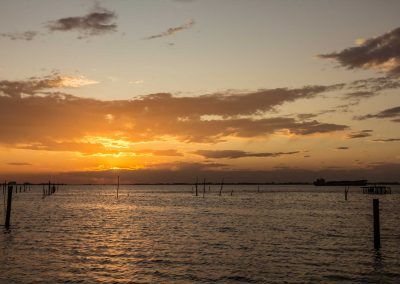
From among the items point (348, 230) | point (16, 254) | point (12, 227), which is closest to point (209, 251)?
point (16, 254)

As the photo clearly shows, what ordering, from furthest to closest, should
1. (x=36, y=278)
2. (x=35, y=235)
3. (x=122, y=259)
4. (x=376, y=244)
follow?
(x=35, y=235), (x=376, y=244), (x=122, y=259), (x=36, y=278)

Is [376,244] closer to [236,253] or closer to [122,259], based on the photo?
[236,253]

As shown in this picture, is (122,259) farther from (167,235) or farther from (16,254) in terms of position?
(167,235)

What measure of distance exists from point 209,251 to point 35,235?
19.3m

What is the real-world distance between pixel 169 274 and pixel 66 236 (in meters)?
20.8

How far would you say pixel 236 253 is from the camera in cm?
3244

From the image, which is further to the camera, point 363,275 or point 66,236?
point 66,236

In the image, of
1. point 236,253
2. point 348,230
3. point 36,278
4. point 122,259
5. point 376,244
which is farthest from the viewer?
point 348,230

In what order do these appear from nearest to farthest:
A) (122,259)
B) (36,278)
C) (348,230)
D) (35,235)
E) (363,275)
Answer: (36,278) → (363,275) → (122,259) → (35,235) → (348,230)

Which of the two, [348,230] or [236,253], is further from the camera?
[348,230]

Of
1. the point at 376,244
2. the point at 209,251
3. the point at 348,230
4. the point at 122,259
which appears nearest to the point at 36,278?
the point at 122,259

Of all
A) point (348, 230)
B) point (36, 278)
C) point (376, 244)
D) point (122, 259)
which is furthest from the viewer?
point (348, 230)

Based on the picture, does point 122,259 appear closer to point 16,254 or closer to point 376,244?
point 16,254

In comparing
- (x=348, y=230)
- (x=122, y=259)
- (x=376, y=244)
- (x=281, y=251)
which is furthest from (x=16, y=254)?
(x=348, y=230)
